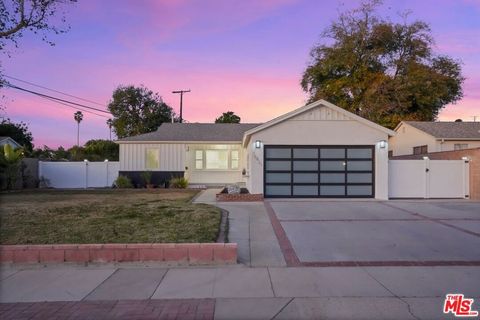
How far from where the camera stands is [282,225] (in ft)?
35.5

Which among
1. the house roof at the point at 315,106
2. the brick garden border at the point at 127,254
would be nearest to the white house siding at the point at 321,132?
the house roof at the point at 315,106

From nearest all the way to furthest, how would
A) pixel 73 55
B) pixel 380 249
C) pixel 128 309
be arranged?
pixel 128 309 → pixel 380 249 → pixel 73 55

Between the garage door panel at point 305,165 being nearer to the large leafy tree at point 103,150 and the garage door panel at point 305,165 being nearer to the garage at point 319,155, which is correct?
the garage at point 319,155

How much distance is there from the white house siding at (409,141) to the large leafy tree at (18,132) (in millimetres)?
34279

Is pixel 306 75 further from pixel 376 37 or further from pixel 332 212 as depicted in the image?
pixel 332 212

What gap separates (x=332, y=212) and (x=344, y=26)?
26286mm

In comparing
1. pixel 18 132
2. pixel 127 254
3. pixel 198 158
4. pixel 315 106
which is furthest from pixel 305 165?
pixel 18 132

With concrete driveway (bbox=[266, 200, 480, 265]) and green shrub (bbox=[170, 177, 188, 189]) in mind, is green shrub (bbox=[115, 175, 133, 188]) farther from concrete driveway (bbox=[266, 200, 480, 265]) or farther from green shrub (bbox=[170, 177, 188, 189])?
concrete driveway (bbox=[266, 200, 480, 265])

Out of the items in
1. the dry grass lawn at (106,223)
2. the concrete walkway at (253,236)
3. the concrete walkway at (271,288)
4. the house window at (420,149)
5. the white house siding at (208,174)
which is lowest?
the concrete walkway at (271,288)

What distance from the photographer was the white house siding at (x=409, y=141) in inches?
995

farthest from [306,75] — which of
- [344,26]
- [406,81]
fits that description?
[406,81]

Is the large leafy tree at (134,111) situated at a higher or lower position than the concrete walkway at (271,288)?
higher

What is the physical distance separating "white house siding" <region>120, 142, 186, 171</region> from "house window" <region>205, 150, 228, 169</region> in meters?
1.48

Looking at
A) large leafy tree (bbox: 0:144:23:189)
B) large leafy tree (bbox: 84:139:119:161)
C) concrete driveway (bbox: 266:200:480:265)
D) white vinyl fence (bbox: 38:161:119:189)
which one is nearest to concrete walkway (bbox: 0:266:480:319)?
concrete driveway (bbox: 266:200:480:265)
